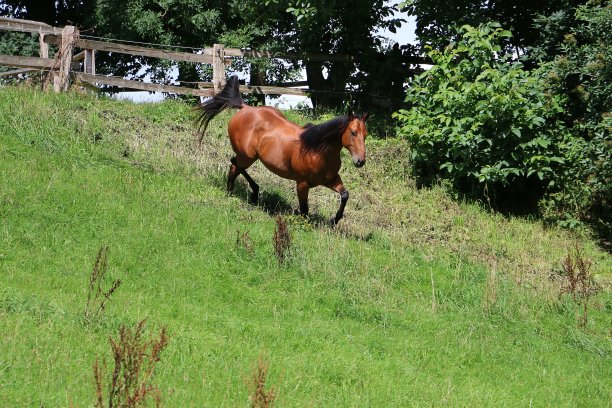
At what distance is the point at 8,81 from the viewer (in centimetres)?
1886

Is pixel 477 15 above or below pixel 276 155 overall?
above

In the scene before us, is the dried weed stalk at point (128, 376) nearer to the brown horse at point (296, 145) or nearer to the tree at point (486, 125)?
the brown horse at point (296, 145)

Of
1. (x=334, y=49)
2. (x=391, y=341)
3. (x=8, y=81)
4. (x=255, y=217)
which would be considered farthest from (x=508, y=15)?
(x=391, y=341)

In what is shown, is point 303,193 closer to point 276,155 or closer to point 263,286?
point 276,155

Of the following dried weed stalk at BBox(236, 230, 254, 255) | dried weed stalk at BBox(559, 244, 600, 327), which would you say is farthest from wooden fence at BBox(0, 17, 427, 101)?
dried weed stalk at BBox(559, 244, 600, 327)

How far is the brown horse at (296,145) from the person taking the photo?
40.8 feet

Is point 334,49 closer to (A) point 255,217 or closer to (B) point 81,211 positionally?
(A) point 255,217

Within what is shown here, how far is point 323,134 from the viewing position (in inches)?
500

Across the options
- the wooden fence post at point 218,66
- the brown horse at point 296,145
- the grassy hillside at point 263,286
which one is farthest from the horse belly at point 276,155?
the wooden fence post at point 218,66

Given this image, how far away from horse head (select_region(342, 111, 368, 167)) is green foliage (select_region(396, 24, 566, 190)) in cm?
431

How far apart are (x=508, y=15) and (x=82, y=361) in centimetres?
1548

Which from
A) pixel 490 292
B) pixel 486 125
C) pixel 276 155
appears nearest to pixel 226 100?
pixel 276 155

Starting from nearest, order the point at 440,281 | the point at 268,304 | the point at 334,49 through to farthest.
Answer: the point at 268,304
the point at 440,281
the point at 334,49

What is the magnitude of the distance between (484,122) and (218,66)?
687cm
